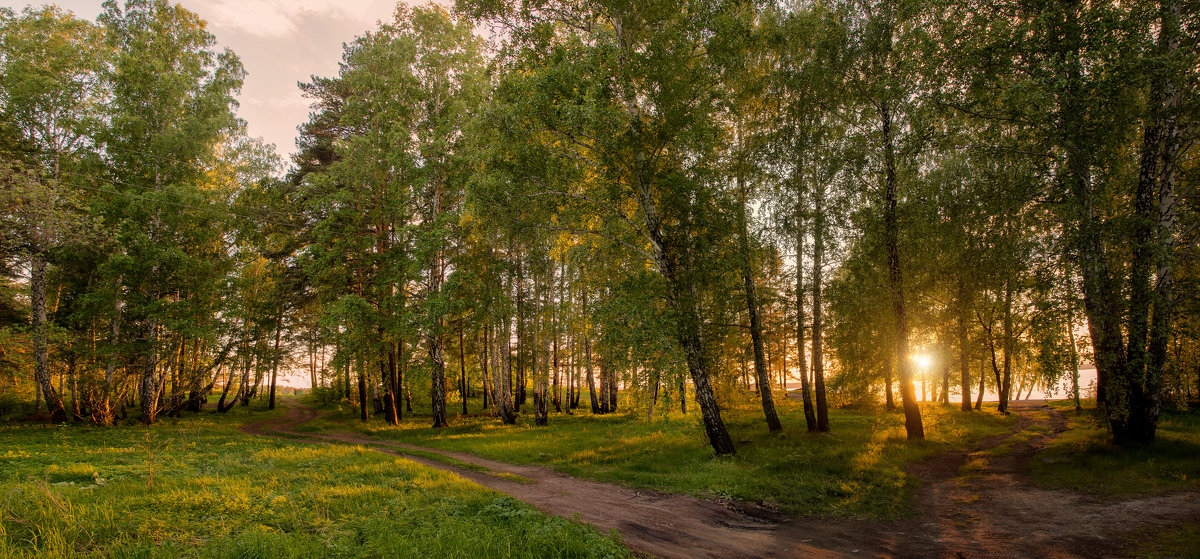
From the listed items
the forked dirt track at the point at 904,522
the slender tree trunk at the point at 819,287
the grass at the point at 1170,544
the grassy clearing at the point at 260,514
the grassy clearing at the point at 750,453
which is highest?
the slender tree trunk at the point at 819,287

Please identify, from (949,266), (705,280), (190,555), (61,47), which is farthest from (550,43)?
(61,47)

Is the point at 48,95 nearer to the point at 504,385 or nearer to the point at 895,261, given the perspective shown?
the point at 504,385

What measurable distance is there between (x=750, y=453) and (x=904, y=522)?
205 inches

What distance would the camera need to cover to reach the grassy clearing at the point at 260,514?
523cm

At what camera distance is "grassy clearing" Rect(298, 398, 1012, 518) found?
1040cm

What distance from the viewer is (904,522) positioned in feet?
28.6

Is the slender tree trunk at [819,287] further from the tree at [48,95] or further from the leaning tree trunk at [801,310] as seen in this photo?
the tree at [48,95]

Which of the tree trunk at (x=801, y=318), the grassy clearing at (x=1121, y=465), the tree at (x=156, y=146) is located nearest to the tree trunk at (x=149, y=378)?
the tree at (x=156, y=146)

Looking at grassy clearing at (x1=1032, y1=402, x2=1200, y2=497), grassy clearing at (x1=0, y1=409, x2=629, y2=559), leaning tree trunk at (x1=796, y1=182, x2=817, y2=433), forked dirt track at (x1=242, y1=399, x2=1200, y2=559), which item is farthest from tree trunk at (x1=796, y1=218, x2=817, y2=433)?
grassy clearing at (x1=0, y1=409, x2=629, y2=559)

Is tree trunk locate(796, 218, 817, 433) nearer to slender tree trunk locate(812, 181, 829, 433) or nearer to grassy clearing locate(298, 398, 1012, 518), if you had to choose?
slender tree trunk locate(812, 181, 829, 433)

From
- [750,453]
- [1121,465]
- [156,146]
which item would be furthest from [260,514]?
[156,146]

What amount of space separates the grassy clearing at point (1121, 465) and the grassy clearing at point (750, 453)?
2.93 metres

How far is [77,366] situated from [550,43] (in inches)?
984

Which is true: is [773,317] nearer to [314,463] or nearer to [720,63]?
[720,63]
